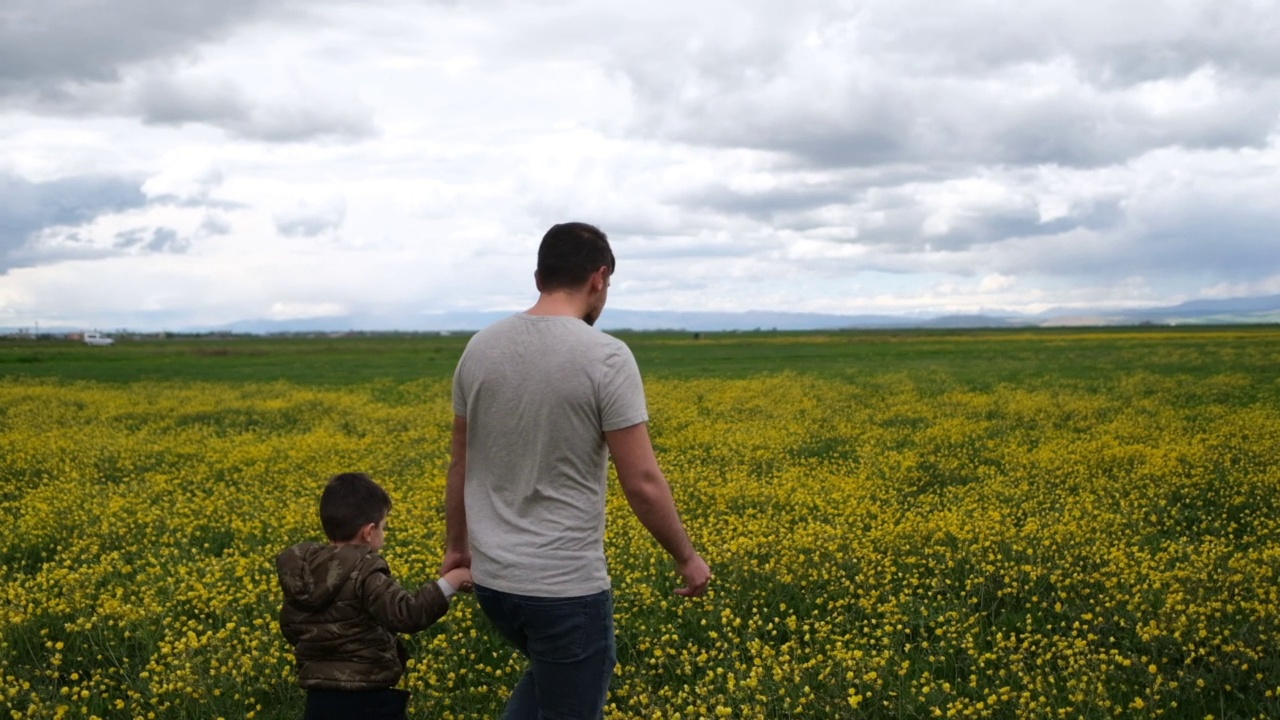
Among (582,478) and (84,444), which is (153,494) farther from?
(582,478)

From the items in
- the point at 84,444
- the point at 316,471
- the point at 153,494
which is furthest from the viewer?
the point at 84,444

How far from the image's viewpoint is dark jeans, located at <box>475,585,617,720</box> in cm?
366

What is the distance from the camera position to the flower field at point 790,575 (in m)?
6.14

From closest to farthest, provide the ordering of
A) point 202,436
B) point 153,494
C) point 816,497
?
1. point 816,497
2. point 153,494
3. point 202,436

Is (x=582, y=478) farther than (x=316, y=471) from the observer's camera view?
No

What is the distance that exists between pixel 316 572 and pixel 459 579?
0.71m

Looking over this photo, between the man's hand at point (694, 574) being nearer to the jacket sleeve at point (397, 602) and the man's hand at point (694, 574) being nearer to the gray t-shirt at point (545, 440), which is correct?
the gray t-shirt at point (545, 440)

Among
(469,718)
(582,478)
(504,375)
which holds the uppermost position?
(504,375)

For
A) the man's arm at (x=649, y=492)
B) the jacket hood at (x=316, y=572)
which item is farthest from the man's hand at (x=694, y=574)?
the jacket hood at (x=316, y=572)

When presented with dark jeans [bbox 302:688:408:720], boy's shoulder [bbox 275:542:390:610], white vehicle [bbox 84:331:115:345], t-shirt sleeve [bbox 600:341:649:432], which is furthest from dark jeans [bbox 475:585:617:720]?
white vehicle [bbox 84:331:115:345]

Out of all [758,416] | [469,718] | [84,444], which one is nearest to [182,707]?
[469,718]

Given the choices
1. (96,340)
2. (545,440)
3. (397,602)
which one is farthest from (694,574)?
(96,340)

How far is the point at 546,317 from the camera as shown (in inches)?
143

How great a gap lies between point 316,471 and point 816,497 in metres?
7.53
